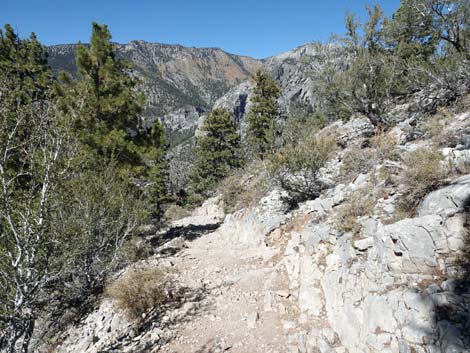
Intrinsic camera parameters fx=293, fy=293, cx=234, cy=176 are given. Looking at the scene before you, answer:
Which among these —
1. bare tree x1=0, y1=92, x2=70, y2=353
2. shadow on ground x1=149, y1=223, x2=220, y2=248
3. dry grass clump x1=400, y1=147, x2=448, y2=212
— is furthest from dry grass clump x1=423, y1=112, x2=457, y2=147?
shadow on ground x1=149, y1=223, x2=220, y2=248

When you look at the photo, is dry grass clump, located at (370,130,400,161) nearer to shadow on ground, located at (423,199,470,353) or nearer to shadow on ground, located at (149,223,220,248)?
shadow on ground, located at (423,199,470,353)

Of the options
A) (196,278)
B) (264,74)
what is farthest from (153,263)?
(264,74)

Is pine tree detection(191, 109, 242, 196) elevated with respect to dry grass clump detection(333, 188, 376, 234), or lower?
elevated

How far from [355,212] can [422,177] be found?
1303 mm

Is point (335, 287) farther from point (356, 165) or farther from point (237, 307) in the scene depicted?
point (356, 165)

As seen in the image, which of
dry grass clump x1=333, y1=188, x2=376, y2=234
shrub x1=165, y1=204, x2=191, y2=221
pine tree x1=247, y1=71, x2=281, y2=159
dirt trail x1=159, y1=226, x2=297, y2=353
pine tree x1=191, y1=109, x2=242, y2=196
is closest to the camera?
dirt trail x1=159, y1=226, x2=297, y2=353

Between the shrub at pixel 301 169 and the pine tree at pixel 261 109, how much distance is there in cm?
1015

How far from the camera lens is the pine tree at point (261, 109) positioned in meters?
20.0

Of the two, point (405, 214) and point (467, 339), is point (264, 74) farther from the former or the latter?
point (467, 339)

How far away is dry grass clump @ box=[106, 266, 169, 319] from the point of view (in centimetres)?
644

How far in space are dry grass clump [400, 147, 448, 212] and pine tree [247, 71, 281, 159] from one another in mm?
14699

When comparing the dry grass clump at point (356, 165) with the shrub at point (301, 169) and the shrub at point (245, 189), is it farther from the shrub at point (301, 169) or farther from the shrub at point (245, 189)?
the shrub at point (245, 189)

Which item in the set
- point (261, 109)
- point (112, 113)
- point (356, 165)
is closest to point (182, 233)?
point (112, 113)

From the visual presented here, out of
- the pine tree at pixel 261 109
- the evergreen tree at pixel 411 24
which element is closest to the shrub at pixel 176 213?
the pine tree at pixel 261 109
